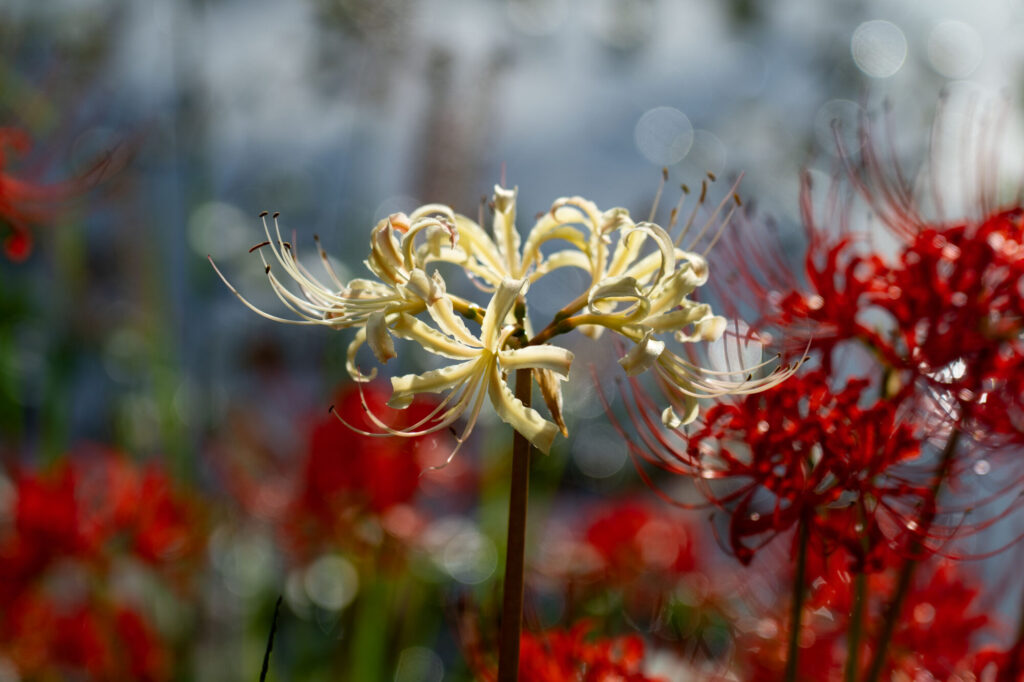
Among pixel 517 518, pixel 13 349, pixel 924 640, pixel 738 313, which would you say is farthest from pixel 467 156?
pixel 517 518

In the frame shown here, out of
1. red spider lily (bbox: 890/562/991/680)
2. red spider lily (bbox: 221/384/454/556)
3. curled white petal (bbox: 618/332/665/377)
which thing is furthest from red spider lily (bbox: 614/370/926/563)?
red spider lily (bbox: 221/384/454/556)

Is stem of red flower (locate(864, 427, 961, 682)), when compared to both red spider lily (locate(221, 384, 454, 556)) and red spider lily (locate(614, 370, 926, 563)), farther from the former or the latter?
red spider lily (locate(221, 384, 454, 556))

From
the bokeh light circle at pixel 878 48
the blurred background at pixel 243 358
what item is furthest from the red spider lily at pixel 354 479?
the bokeh light circle at pixel 878 48

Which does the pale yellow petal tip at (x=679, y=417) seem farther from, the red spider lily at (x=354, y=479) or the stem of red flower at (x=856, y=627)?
the red spider lily at (x=354, y=479)

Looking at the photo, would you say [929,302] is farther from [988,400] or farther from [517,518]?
[517,518]

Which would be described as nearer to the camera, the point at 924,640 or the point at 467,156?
the point at 924,640

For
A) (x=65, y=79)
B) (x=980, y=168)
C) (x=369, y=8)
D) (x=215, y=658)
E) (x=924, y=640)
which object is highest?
(x=369, y=8)

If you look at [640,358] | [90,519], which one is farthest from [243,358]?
[640,358]

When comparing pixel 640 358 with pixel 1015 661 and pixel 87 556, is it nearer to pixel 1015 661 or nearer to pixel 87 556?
pixel 1015 661
